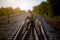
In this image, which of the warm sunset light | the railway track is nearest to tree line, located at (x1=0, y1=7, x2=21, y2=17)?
the warm sunset light

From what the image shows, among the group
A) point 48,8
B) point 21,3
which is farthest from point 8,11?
point 48,8

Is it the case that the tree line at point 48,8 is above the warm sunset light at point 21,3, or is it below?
below

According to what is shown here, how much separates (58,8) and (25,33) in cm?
79

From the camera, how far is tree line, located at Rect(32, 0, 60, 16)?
3048 millimetres

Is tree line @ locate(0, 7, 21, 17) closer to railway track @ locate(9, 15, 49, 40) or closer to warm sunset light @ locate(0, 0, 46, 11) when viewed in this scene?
warm sunset light @ locate(0, 0, 46, 11)

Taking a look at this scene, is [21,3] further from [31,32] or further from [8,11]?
[31,32]

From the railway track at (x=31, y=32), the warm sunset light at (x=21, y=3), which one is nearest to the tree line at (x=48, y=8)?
the warm sunset light at (x=21, y=3)

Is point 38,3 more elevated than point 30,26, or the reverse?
point 38,3

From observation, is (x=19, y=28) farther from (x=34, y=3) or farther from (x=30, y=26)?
(x=34, y=3)

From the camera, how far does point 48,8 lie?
312 centimetres

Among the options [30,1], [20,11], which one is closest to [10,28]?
[20,11]

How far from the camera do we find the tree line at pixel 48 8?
3048 millimetres

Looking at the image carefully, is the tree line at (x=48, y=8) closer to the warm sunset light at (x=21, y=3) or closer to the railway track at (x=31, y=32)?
the warm sunset light at (x=21, y=3)

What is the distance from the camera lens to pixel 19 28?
117 inches
